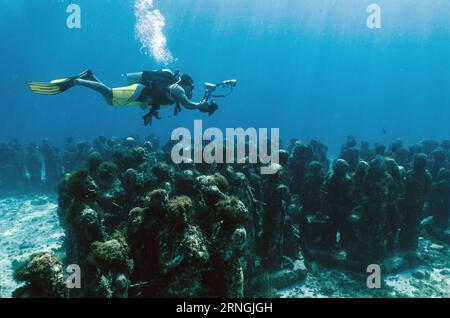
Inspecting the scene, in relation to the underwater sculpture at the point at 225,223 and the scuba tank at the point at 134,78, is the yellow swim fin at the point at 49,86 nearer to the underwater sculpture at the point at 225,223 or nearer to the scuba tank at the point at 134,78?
the scuba tank at the point at 134,78

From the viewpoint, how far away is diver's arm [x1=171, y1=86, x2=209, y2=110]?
9.59 metres

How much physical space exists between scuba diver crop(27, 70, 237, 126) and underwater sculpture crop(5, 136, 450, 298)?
1.62 metres

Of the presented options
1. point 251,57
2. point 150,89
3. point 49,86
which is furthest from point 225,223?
point 251,57

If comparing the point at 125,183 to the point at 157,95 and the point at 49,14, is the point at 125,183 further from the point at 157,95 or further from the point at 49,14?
the point at 49,14

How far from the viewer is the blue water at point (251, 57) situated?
3371 inches

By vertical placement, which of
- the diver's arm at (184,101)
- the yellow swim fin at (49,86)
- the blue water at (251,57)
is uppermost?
the blue water at (251,57)

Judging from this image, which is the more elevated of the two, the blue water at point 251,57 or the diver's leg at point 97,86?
the blue water at point 251,57

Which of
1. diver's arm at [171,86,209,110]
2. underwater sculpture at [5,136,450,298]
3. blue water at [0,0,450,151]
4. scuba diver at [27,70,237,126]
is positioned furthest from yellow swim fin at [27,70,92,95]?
blue water at [0,0,450,151]

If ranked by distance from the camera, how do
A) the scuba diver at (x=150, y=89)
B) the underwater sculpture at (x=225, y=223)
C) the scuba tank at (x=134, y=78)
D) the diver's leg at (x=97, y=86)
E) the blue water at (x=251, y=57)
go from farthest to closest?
the blue water at (x=251, y=57) < the diver's leg at (x=97, y=86) < the scuba tank at (x=134, y=78) < the scuba diver at (x=150, y=89) < the underwater sculpture at (x=225, y=223)

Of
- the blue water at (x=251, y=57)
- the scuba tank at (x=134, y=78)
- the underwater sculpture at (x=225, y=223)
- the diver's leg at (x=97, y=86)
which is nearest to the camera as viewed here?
the underwater sculpture at (x=225, y=223)

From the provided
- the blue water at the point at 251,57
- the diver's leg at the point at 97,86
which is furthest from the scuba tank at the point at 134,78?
the blue water at the point at 251,57

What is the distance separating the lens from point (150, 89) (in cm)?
1077

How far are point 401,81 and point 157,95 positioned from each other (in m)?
161

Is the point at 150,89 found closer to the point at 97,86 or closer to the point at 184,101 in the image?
the point at 184,101
